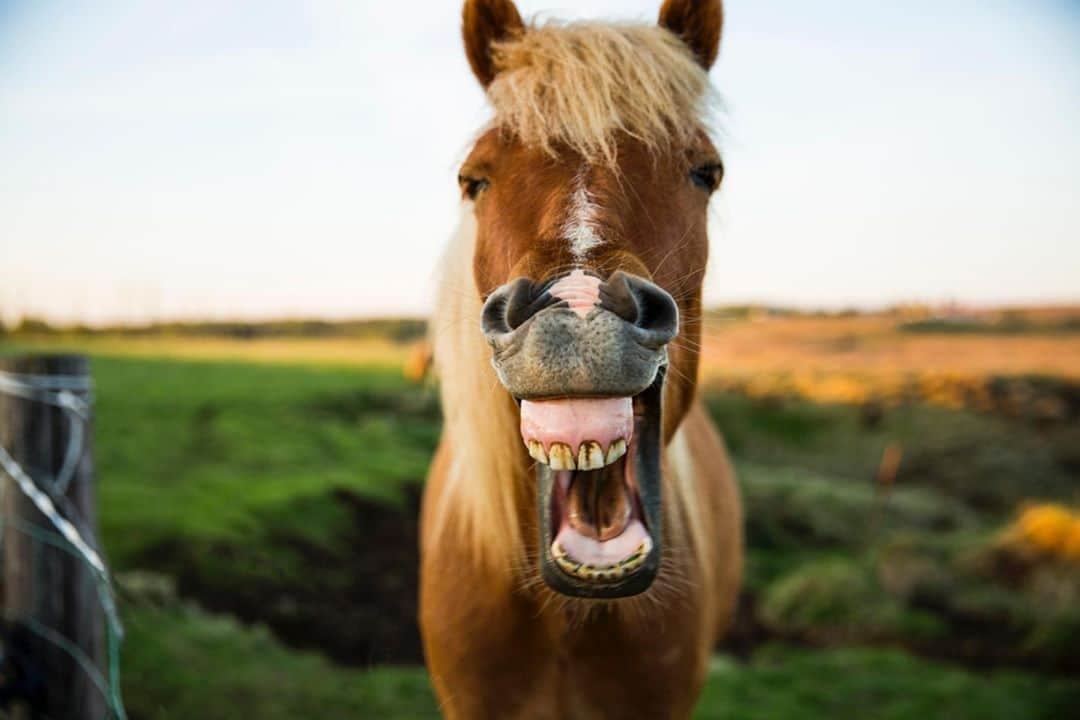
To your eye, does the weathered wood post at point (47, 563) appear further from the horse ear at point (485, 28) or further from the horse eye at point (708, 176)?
the horse eye at point (708, 176)

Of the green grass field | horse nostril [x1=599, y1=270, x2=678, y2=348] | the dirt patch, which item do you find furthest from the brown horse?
the dirt patch

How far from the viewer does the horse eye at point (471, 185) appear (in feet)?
7.43

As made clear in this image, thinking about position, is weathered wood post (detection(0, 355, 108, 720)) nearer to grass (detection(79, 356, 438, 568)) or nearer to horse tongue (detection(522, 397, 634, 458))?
horse tongue (detection(522, 397, 634, 458))

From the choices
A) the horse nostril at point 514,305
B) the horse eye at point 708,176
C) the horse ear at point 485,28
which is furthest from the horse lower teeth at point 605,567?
the horse ear at point 485,28

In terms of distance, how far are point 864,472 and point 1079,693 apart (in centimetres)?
707

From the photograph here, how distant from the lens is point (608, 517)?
6.56 ft

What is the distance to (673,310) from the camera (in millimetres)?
1574

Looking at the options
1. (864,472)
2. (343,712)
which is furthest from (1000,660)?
(343,712)

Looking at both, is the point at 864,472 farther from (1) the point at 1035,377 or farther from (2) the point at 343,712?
(2) the point at 343,712

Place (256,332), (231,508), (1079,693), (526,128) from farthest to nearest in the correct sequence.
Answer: (256,332) < (231,508) < (1079,693) < (526,128)

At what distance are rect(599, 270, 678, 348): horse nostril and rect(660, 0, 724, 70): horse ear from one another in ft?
4.46

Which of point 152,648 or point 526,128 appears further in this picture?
point 152,648

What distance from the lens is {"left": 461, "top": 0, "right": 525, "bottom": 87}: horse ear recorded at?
96.0 inches

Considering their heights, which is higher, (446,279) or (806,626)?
(446,279)
